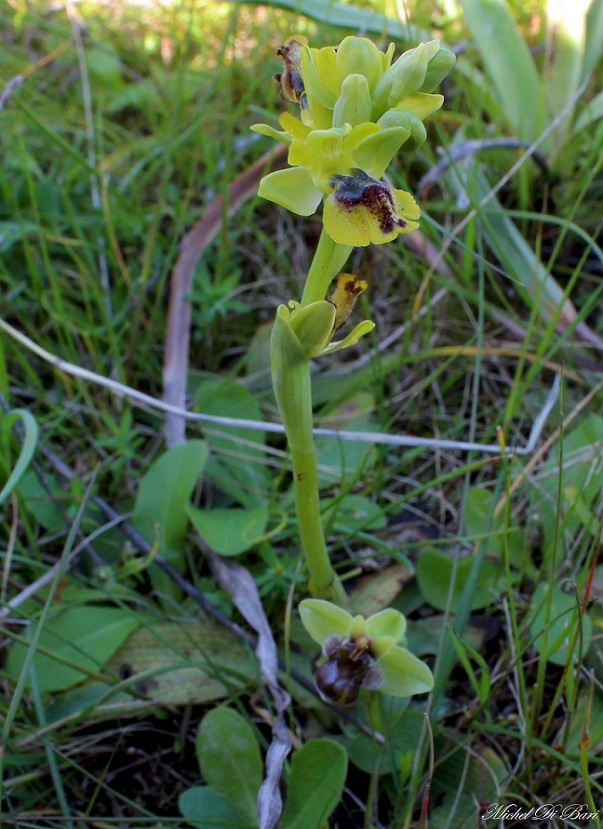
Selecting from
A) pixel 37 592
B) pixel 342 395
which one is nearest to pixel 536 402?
pixel 342 395

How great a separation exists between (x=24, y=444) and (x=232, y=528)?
421 millimetres

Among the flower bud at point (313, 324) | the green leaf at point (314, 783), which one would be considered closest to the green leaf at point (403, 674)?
the green leaf at point (314, 783)

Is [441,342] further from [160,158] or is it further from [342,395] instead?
[160,158]

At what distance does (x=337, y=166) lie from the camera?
0.79m

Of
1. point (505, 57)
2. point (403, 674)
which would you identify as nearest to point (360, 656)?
point (403, 674)

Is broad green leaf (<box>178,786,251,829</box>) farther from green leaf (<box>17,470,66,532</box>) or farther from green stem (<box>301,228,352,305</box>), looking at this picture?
green stem (<box>301,228,352,305</box>)

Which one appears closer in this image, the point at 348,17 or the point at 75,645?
the point at 75,645

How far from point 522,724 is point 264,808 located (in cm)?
42

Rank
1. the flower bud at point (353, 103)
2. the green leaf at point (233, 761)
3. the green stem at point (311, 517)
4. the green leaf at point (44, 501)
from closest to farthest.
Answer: the flower bud at point (353, 103) < the green stem at point (311, 517) < the green leaf at point (233, 761) < the green leaf at point (44, 501)

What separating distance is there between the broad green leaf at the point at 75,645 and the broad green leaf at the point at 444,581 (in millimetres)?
538

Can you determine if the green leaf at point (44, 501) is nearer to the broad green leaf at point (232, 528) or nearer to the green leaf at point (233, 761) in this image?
the broad green leaf at point (232, 528)

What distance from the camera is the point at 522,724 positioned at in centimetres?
108

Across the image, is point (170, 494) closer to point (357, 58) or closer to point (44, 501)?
point (44, 501)

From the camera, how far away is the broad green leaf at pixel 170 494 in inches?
55.1
